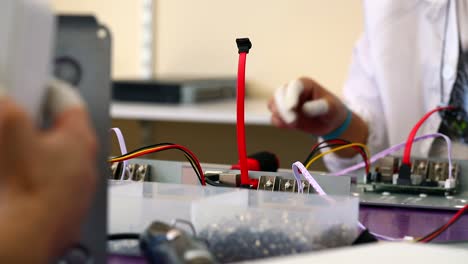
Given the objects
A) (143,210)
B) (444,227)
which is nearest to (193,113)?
(444,227)

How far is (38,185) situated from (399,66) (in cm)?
140

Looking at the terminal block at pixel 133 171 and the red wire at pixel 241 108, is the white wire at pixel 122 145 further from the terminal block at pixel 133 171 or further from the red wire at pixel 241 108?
the red wire at pixel 241 108

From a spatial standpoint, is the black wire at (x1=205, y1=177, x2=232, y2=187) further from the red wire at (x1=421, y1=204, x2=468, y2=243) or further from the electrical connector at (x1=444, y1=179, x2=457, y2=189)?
the electrical connector at (x1=444, y1=179, x2=457, y2=189)

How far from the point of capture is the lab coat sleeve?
1.61m

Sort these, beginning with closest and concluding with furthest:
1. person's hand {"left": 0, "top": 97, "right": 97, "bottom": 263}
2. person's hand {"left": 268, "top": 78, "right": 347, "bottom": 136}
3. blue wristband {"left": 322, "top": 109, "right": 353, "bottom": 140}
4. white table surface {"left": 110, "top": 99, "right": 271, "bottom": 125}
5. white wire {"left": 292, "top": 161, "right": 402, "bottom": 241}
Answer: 1. person's hand {"left": 0, "top": 97, "right": 97, "bottom": 263}
2. white wire {"left": 292, "top": 161, "right": 402, "bottom": 241}
3. person's hand {"left": 268, "top": 78, "right": 347, "bottom": 136}
4. blue wristband {"left": 322, "top": 109, "right": 353, "bottom": 140}
5. white table surface {"left": 110, "top": 99, "right": 271, "bottom": 125}

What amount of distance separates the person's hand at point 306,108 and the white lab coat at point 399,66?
18 cm

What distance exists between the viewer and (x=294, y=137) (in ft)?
7.79

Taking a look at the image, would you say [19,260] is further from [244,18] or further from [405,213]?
[244,18]

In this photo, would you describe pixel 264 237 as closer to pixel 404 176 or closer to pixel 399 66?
pixel 404 176

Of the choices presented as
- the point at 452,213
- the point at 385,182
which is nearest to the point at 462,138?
the point at 385,182

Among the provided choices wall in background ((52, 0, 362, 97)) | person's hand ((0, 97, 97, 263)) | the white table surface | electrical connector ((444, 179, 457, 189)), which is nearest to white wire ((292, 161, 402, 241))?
electrical connector ((444, 179, 457, 189))

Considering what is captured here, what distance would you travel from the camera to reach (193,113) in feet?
6.50

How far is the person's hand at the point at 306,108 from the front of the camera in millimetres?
1182

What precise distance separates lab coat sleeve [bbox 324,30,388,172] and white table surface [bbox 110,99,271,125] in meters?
0.25
